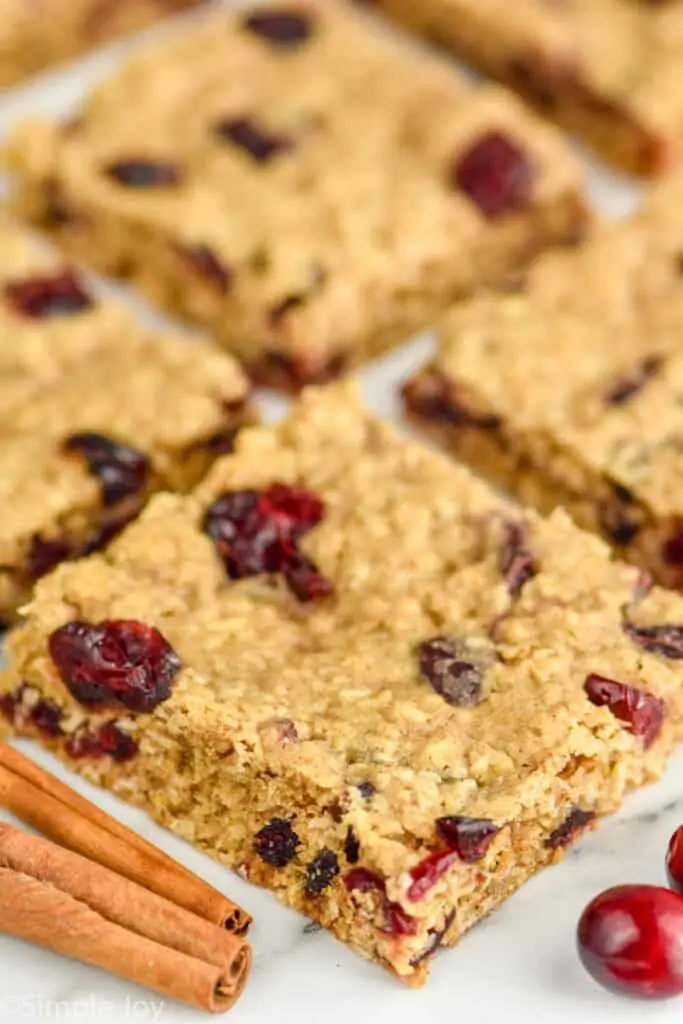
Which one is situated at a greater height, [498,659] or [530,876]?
[498,659]

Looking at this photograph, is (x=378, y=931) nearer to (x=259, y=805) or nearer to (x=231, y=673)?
(x=259, y=805)

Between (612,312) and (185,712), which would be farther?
(612,312)

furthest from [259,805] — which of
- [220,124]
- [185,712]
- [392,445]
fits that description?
[220,124]

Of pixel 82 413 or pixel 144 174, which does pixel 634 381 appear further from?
pixel 144 174

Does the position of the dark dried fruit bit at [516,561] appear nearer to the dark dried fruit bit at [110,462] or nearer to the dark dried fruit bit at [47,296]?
the dark dried fruit bit at [110,462]

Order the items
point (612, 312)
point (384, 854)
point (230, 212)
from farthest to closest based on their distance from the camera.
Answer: point (230, 212), point (612, 312), point (384, 854)

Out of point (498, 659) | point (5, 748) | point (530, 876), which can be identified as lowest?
point (5, 748)

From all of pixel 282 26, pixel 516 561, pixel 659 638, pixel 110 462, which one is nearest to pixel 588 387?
pixel 516 561

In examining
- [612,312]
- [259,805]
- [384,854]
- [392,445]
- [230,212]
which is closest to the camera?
[384,854]
